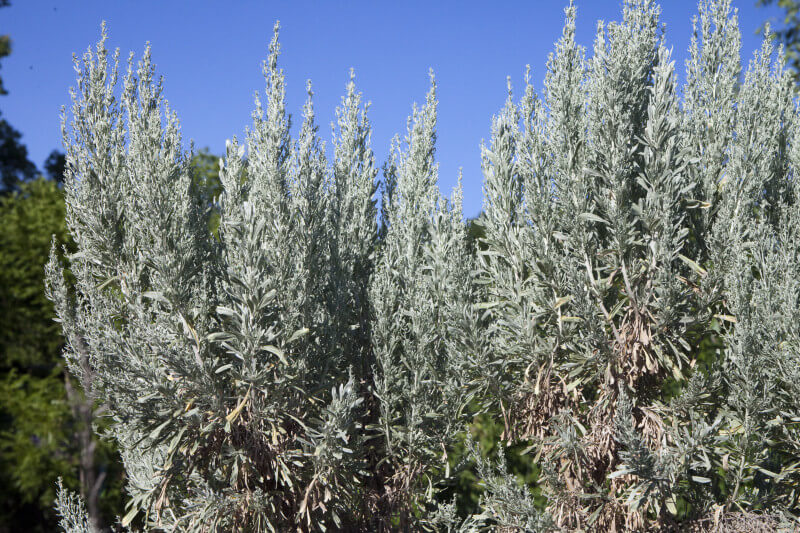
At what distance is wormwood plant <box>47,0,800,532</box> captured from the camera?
4.10m

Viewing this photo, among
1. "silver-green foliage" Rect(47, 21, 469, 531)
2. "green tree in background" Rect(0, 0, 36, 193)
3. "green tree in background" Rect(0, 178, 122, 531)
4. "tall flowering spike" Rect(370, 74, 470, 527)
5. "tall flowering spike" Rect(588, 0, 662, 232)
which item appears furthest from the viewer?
"green tree in background" Rect(0, 0, 36, 193)

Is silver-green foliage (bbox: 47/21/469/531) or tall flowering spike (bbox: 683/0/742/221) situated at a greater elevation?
tall flowering spike (bbox: 683/0/742/221)

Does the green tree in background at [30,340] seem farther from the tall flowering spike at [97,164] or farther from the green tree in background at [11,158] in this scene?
the green tree in background at [11,158]

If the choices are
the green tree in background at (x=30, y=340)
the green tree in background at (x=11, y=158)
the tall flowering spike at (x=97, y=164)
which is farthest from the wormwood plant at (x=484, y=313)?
the green tree in background at (x=11, y=158)

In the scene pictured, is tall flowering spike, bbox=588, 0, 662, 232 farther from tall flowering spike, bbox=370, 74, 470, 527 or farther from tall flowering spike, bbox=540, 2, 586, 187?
tall flowering spike, bbox=370, 74, 470, 527

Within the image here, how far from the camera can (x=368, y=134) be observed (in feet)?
18.9

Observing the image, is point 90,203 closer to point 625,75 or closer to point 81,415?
point 81,415

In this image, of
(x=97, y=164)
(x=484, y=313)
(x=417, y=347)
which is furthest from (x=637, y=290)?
(x=97, y=164)

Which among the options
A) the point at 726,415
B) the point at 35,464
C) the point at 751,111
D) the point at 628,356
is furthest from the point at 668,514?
the point at 35,464

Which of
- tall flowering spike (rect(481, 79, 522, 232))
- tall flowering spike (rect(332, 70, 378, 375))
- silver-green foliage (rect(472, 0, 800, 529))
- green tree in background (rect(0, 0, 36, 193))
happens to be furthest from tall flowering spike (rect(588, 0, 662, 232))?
green tree in background (rect(0, 0, 36, 193))

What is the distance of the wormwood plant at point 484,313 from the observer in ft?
13.4

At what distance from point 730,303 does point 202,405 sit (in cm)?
399

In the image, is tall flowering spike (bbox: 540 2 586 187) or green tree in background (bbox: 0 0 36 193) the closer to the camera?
tall flowering spike (bbox: 540 2 586 187)

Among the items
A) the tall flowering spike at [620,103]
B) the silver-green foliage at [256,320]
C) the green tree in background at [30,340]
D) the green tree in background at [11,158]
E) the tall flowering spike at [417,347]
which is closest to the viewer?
the silver-green foliage at [256,320]
